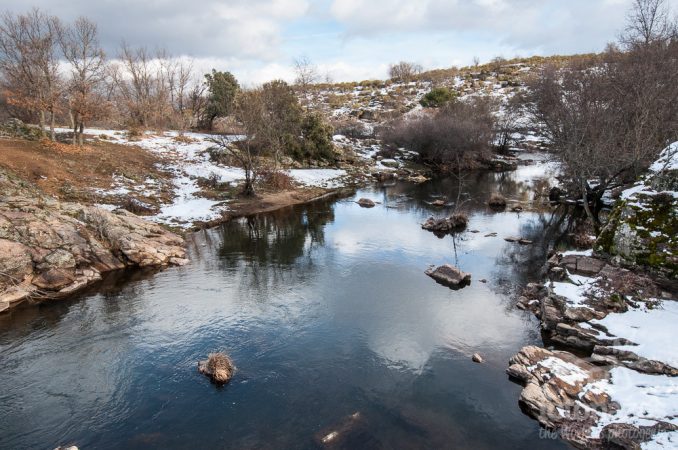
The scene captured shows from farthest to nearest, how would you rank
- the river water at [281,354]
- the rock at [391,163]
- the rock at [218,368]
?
the rock at [391,163]
the rock at [218,368]
the river water at [281,354]

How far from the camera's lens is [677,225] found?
17.8 m

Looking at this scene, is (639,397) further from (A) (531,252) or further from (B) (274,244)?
(B) (274,244)

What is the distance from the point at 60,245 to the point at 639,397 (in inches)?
1111

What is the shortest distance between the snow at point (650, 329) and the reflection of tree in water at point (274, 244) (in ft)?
52.0

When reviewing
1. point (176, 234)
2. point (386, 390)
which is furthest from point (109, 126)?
point (386, 390)

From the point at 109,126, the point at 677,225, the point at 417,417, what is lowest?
the point at 417,417

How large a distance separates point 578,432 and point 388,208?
30970mm

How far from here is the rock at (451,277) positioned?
923 inches

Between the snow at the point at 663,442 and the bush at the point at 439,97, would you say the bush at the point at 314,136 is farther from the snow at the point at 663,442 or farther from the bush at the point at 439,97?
the snow at the point at 663,442

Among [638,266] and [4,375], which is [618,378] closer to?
[638,266]

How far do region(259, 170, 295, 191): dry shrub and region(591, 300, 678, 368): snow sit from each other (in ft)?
118

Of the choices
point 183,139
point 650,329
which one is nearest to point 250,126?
point 183,139

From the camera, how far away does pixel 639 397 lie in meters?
12.9

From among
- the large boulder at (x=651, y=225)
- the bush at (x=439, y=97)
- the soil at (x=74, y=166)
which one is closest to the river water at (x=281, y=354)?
the large boulder at (x=651, y=225)
